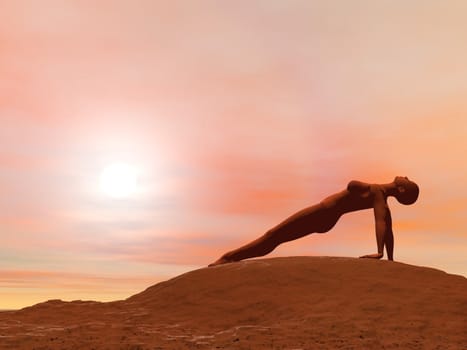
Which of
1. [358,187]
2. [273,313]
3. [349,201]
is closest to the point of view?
[273,313]

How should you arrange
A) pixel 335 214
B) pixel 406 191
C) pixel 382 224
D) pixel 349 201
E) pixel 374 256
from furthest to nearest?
pixel 335 214 < pixel 349 201 < pixel 406 191 < pixel 382 224 < pixel 374 256

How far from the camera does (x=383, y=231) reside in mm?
15109

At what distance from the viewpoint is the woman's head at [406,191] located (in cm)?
1609

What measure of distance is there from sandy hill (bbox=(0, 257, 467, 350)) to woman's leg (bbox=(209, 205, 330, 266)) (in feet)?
7.70

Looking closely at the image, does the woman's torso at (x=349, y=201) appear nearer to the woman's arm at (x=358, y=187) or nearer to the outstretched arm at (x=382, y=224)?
the woman's arm at (x=358, y=187)

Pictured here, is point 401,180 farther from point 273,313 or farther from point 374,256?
point 273,313

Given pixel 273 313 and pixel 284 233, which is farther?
pixel 284 233

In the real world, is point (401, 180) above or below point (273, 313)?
above

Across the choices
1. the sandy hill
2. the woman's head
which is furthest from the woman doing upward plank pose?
the sandy hill

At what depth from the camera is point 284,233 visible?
17.0 meters

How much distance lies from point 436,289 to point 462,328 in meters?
2.19

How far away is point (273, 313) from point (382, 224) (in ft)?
17.1

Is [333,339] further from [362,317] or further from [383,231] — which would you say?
[383,231]

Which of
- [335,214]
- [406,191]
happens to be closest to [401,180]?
[406,191]
